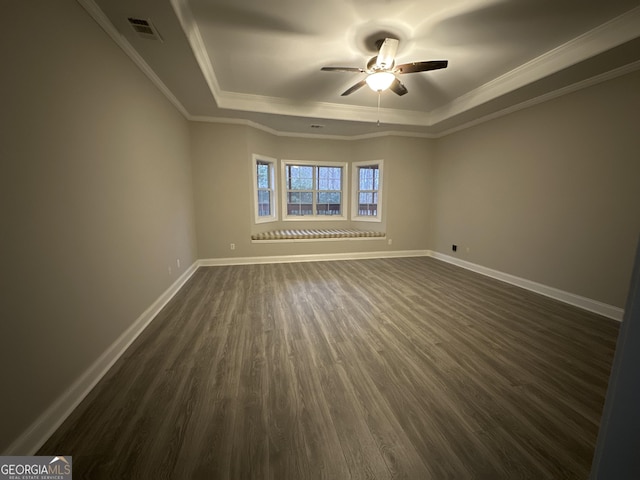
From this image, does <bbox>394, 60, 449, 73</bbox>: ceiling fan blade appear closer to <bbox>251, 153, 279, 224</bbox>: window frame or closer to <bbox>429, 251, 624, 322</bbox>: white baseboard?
<bbox>429, 251, 624, 322</bbox>: white baseboard

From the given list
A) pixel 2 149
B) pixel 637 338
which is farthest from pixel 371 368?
pixel 2 149

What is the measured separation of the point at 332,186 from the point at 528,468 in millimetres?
5460

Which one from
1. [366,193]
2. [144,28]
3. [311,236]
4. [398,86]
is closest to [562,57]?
[398,86]

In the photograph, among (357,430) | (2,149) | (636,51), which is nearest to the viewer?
(2,149)

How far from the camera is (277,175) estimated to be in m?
5.60

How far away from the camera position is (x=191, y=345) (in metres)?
2.26

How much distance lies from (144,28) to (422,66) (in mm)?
2461

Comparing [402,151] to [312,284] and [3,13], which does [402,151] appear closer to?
[312,284]

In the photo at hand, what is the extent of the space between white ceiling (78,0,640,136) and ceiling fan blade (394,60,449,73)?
284 millimetres

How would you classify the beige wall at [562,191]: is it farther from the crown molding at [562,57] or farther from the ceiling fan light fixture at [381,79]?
the ceiling fan light fixture at [381,79]

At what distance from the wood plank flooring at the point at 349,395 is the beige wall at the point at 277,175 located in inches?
79.3

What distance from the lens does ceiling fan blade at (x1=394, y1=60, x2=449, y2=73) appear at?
2427 millimetres

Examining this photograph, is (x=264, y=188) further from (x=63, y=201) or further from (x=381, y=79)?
(x=63, y=201)

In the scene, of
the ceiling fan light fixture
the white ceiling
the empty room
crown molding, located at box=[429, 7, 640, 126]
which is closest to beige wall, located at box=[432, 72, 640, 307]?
the empty room
